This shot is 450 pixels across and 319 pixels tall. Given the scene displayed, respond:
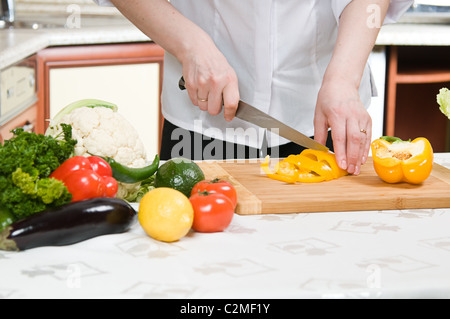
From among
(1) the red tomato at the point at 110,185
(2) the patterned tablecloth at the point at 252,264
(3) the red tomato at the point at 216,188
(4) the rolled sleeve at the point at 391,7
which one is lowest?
(2) the patterned tablecloth at the point at 252,264

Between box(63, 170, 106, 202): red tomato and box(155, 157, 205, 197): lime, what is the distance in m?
0.18

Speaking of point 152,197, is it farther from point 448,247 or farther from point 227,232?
point 448,247

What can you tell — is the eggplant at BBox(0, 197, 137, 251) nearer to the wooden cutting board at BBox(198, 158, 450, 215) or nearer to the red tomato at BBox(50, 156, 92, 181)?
the red tomato at BBox(50, 156, 92, 181)

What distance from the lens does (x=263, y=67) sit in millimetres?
1623

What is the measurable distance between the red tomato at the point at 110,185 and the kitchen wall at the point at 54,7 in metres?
2.29

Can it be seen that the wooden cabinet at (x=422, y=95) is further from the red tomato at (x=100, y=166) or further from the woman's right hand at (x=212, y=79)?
the red tomato at (x=100, y=166)

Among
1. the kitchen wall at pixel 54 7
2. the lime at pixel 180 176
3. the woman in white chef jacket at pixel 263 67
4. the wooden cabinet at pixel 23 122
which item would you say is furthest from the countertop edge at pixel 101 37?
the lime at pixel 180 176

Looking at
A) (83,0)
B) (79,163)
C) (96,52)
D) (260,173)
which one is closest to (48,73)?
(96,52)

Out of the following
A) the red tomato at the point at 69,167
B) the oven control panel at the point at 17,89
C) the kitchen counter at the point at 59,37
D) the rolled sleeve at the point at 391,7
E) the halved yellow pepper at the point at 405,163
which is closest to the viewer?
the red tomato at the point at 69,167

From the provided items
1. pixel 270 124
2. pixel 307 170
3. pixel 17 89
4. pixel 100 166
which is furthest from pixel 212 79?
pixel 17 89

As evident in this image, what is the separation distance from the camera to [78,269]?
2.89 feet

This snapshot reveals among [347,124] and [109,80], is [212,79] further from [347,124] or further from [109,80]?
[109,80]

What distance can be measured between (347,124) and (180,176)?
40 centimetres

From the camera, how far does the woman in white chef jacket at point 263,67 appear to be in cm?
141
